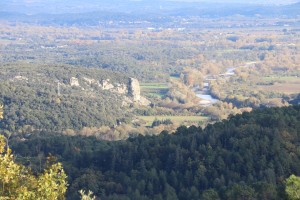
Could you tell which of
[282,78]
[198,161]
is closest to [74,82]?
[282,78]

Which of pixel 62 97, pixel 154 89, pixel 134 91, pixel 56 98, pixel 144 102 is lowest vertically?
pixel 154 89

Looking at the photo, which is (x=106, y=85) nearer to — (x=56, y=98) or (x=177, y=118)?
(x=56, y=98)

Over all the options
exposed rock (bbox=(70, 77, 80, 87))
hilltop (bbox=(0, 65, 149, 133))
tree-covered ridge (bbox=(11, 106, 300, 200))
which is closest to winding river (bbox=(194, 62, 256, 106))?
hilltop (bbox=(0, 65, 149, 133))

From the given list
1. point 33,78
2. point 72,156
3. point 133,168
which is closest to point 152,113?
point 33,78

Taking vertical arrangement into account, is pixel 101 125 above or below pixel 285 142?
below

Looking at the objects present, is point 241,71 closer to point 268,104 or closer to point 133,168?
point 268,104

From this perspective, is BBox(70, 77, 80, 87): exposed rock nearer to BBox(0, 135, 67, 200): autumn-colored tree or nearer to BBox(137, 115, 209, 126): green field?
BBox(137, 115, 209, 126): green field

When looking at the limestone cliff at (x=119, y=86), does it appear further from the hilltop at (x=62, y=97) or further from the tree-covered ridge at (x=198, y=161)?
the tree-covered ridge at (x=198, y=161)

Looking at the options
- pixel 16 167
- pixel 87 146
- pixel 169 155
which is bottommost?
pixel 87 146
